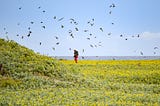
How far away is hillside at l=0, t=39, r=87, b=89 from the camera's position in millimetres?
35344

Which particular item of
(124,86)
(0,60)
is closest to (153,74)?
(124,86)

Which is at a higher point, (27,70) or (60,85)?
(27,70)

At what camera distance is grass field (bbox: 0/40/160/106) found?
25.2 m

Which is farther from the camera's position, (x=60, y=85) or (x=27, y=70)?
(x=27, y=70)

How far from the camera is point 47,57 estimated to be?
49469mm

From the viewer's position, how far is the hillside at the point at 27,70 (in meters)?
35.3

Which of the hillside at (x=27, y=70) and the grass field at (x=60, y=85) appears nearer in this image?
the grass field at (x=60, y=85)

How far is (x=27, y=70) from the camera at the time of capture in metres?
40.6

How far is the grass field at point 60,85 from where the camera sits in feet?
82.8

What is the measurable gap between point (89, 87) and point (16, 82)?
22.1 ft

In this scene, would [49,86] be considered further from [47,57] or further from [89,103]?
[47,57]

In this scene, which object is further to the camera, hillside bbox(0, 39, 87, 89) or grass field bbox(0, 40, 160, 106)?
A: hillside bbox(0, 39, 87, 89)

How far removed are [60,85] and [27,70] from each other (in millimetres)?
6409

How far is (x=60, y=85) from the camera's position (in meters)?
35.5
